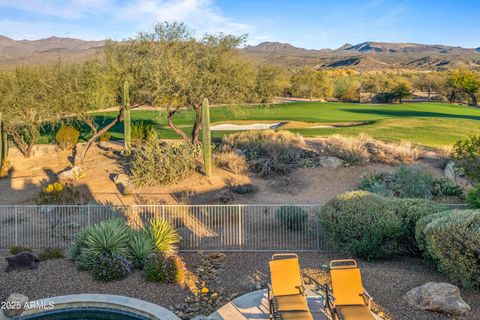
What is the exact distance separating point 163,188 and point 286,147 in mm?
6414

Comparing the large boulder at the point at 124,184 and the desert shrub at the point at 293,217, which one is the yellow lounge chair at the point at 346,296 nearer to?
the desert shrub at the point at 293,217

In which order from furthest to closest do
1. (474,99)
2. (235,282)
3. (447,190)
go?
(474,99)
(447,190)
(235,282)

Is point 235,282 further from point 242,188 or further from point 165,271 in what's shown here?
point 242,188

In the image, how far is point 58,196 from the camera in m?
16.3

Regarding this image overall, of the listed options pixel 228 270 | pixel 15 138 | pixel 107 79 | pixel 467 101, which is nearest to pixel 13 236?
pixel 228 270

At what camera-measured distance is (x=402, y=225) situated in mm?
10273

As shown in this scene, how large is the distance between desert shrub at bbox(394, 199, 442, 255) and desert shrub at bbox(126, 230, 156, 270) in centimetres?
610

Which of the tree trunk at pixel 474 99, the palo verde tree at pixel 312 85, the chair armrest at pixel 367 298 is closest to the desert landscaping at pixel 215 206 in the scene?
the chair armrest at pixel 367 298

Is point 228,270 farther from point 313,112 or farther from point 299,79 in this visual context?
point 299,79

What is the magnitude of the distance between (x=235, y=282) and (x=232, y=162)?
9767 mm

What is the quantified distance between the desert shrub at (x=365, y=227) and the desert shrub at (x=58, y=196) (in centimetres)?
1024

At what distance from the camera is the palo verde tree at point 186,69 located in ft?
67.3

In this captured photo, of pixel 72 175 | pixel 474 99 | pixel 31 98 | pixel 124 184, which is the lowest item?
pixel 124 184

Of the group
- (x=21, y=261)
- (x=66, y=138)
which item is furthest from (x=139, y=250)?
(x=66, y=138)
